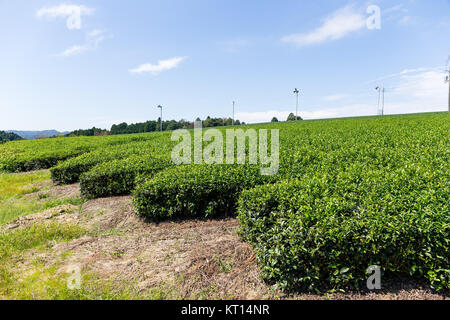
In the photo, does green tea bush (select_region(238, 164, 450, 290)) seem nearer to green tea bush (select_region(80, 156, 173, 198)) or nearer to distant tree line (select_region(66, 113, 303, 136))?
green tea bush (select_region(80, 156, 173, 198))

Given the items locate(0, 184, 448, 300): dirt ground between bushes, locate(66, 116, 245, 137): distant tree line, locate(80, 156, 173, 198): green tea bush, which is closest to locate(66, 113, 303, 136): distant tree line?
locate(66, 116, 245, 137): distant tree line

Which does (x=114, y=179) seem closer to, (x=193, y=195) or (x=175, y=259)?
(x=193, y=195)

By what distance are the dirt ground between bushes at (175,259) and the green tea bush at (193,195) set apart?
300mm

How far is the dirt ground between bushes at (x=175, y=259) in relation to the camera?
3357mm

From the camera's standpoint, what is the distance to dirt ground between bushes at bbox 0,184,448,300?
3.36m

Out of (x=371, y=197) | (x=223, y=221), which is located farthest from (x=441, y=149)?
(x=223, y=221)

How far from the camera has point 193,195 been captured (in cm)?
585

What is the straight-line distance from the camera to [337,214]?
366cm

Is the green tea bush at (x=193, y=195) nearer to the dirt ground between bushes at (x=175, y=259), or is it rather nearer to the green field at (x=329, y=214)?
the green field at (x=329, y=214)

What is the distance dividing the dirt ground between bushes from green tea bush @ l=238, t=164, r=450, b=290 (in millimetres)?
216

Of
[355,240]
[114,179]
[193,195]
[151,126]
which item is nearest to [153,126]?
[151,126]

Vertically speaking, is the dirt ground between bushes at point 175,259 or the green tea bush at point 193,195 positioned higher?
the green tea bush at point 193,195

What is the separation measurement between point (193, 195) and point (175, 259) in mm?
1820

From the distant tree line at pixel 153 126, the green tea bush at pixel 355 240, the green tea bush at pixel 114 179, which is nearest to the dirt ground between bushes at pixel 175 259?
the green tea bush at pixel 355 240
